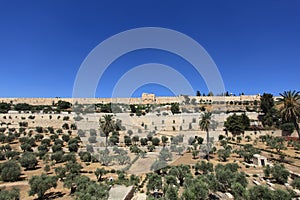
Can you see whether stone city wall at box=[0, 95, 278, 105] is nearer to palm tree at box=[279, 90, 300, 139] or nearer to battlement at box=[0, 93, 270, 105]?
battlement at box=[0, 93, 270, 105]

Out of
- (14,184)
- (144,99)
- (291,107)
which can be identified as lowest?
(14,184)

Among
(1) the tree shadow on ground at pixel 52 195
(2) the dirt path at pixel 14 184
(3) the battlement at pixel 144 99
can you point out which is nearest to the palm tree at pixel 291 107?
(1) the tree shadow on ground at pixel 52 195

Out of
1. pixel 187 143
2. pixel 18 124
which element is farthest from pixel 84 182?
pixel 18 124

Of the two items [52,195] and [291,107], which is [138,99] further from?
[52,195]

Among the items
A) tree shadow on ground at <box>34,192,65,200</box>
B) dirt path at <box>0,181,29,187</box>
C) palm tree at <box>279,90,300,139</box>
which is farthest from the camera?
palm tree at <box>279,90,300,139</box>

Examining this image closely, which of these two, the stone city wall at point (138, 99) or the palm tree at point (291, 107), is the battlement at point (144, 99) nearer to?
the stone city wall at point (138, 99)

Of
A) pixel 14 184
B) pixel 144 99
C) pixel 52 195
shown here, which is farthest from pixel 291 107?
pixel 144 99

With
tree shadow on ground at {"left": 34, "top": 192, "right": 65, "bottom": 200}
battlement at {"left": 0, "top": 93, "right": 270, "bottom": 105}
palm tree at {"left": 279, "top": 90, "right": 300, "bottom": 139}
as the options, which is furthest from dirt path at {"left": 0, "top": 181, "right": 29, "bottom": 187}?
battlement at {"left": 0, "top": 93, "right": 270, "bottom": 105}

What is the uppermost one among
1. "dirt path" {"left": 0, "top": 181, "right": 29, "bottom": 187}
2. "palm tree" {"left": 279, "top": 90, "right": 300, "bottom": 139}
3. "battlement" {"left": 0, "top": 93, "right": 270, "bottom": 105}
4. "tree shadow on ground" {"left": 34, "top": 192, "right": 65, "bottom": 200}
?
"battlement" {"left": 0, "top": 93, "right": 270, "bottom": 105}

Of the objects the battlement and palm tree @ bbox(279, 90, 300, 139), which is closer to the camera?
palm tree @ bbox(279, 90, 300, 139)

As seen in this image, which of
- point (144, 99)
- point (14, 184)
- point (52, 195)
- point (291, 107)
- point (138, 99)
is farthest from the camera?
point (138, 99)

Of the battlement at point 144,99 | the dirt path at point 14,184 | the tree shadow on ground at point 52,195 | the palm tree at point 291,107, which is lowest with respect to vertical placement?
the tree shadow on ground at point 52,195

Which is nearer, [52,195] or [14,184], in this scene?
[52,195]

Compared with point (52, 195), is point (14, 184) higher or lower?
higher
